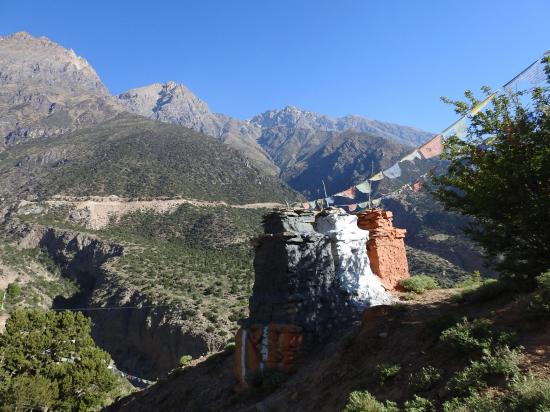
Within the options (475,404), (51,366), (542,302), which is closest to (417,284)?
(542,302)

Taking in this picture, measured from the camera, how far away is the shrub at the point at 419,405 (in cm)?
507

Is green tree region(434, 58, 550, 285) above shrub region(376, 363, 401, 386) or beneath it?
above

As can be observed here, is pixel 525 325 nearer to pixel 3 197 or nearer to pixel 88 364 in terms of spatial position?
pixel 88 364

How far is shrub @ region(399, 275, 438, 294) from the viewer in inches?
468

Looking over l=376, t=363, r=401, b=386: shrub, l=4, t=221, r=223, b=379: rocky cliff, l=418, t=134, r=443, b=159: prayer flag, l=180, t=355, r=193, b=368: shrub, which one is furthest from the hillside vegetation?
l=376, t=363, r=401, b=386: shrub

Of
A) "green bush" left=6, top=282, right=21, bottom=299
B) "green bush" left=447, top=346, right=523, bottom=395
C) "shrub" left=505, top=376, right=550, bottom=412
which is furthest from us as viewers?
"green bush" left=6, top=282, right=21, bottom=299

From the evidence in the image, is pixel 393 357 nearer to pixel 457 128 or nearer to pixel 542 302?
pixel 542 302

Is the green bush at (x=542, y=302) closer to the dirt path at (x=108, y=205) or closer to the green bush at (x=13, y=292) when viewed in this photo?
the green bush at (x=13, y=292)

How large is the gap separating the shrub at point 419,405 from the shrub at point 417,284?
6810 mm

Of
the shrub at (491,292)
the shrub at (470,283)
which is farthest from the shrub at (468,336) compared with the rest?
the shrub at (470,283)

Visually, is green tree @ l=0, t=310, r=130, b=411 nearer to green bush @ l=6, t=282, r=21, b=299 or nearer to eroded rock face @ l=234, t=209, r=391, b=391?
eroded rock face @ l=234, t=209, r=391, b=391

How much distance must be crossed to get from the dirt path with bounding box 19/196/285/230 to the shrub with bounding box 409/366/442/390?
227 ft

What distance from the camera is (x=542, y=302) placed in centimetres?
621

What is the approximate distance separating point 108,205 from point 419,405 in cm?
7846
